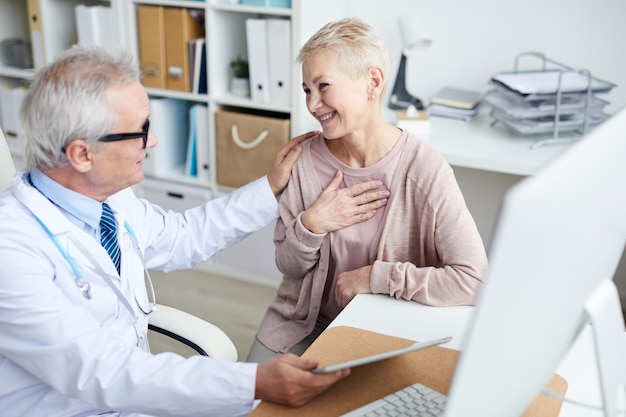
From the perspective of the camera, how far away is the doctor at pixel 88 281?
111 cm

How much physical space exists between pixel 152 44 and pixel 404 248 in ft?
6.08

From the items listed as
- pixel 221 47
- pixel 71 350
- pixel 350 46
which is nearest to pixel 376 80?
pixel 350 46

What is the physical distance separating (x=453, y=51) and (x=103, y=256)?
2002 millimetres

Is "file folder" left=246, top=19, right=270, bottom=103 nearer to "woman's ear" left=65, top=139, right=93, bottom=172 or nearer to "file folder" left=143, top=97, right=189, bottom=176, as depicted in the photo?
"file folder" left=143, top=97, right=189, bottom=176

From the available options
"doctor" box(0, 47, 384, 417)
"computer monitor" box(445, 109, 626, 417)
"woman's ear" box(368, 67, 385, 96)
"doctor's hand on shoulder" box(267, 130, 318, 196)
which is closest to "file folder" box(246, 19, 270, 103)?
"doctor's hand on shoulder" box(267, 130, 318, 196)

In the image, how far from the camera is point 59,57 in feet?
4.19

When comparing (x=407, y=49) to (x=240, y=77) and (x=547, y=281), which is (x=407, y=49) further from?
(x=547, y=281)

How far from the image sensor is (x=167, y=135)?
3.15 metres

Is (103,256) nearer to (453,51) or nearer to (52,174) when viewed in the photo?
(52,174)

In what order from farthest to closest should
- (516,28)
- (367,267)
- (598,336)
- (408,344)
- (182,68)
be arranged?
(182,68) → (516,28) → (367,267) → (408,344) → (598,336)

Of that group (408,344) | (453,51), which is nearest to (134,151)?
(408,344)

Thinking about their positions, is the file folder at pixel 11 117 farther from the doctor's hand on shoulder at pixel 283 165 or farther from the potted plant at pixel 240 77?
the doctor's hand on shoulder at pixel 283 165

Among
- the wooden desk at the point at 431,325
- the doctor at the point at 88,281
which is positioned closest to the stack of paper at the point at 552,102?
the doctor at the point at 88,281

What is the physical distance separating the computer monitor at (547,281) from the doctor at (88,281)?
37 cm
